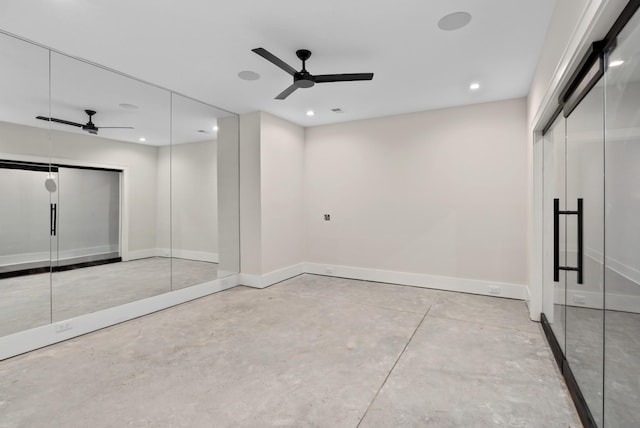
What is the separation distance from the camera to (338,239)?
5.84 m

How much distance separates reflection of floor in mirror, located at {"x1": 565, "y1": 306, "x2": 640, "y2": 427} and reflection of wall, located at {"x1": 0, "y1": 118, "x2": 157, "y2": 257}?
14.9 ft

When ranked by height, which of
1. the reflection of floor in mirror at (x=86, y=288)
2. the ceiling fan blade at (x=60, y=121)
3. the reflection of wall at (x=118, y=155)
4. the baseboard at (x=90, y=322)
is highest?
the ceiling fan blade at (x=60, y=121)

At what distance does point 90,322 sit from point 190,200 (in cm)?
194

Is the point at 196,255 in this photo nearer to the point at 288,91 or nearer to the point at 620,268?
the point at 288,91

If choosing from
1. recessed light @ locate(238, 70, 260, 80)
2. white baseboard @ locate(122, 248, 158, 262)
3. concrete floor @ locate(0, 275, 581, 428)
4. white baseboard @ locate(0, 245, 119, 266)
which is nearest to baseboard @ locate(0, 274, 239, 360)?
concrete floor @ locate(0, 275, 581, 428)

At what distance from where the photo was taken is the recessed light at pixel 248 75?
11.8ft

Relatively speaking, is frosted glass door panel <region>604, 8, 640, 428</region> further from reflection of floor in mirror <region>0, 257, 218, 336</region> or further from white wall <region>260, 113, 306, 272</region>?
reflection of floor in mirror <region>0, 257, 218, 336</region>

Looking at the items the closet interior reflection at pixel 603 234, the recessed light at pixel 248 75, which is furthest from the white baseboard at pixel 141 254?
the closet interior reflection at pixel 603 234

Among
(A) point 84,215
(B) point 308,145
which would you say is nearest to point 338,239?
(B) point 308,145

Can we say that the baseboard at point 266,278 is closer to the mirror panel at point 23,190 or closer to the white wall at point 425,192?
the white wall at point 425,192

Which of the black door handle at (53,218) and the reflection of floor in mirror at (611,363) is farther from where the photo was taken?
the black door handle at (53,218)

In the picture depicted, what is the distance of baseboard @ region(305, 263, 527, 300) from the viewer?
14.8 ft

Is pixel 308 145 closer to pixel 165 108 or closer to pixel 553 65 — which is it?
pixel 165 108

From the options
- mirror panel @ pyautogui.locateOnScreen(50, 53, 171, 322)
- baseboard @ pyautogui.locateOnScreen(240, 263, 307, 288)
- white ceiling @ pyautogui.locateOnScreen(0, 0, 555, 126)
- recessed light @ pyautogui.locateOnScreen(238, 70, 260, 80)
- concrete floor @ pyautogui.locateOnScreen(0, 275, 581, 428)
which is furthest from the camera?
baseboard @ pyautogui.locateOnScreen(240, 263, 307, 288)
